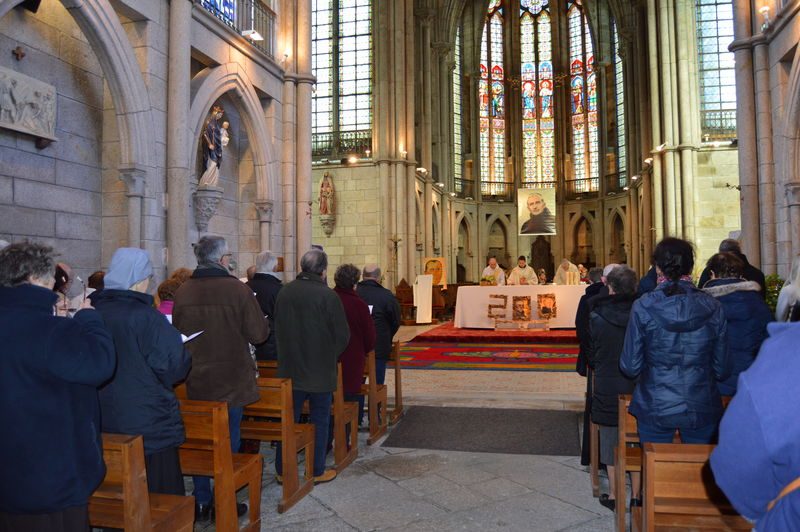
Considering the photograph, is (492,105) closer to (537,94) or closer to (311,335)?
(537,94)

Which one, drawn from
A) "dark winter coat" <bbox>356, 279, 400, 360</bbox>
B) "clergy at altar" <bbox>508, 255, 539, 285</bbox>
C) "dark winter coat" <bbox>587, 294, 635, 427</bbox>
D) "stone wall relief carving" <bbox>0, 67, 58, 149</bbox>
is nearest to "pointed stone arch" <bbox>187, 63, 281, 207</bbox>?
"stone wall relief carving" <bbox>0, 67, 58, 149</bbox>

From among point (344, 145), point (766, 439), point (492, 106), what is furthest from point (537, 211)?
point (766, 439)

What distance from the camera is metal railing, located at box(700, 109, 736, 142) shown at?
16.7 meters

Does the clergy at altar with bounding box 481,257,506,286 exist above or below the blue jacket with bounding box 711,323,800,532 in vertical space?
above

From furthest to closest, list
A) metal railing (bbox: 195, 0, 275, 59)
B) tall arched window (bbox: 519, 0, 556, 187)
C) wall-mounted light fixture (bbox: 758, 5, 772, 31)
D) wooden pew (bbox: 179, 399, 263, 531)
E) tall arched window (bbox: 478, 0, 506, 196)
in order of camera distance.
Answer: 1. tall arched window (bbox: 519, 0, 556, 187)
2. tall arched window (bbox: 478, 0, 506, 196)
3. wall-mounted light fixture (bbox: 758, 5, 772, 31)
4. metal railing (bbox: 195, 0, 275, 59)
5. wooden pew (bbox: 179, 399, 263, 531)

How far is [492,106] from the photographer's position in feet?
102

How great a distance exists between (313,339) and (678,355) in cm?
226

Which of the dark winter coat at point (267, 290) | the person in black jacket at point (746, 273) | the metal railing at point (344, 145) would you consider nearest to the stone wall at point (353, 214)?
the metal railing at point (344, 145)

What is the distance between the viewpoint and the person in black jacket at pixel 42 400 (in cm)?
198

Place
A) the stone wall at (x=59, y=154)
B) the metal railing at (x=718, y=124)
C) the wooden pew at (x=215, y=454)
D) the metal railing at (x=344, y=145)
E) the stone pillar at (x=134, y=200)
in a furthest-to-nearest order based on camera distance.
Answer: the metal railing at (x=344, y=145) → the metal railing at (x=718, y=124) → the stone pillar at (x=134, y=200) → the stone wall at (x=59, y=154) → the wooden pew at (x=215, y=454)

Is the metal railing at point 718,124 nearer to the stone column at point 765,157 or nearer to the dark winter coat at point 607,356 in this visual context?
the stone column at point 765,157

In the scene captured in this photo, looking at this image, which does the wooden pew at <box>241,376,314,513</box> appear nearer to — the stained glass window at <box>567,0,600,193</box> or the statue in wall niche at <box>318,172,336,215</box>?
the statue in wall niche at <box>318,172,336,215</box>

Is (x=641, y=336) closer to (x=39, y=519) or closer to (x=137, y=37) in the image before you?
(x=39, y=519)

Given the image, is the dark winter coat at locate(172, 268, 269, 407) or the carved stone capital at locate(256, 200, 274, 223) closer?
the dark winter coat at locate(172, 268, 269, 407)
